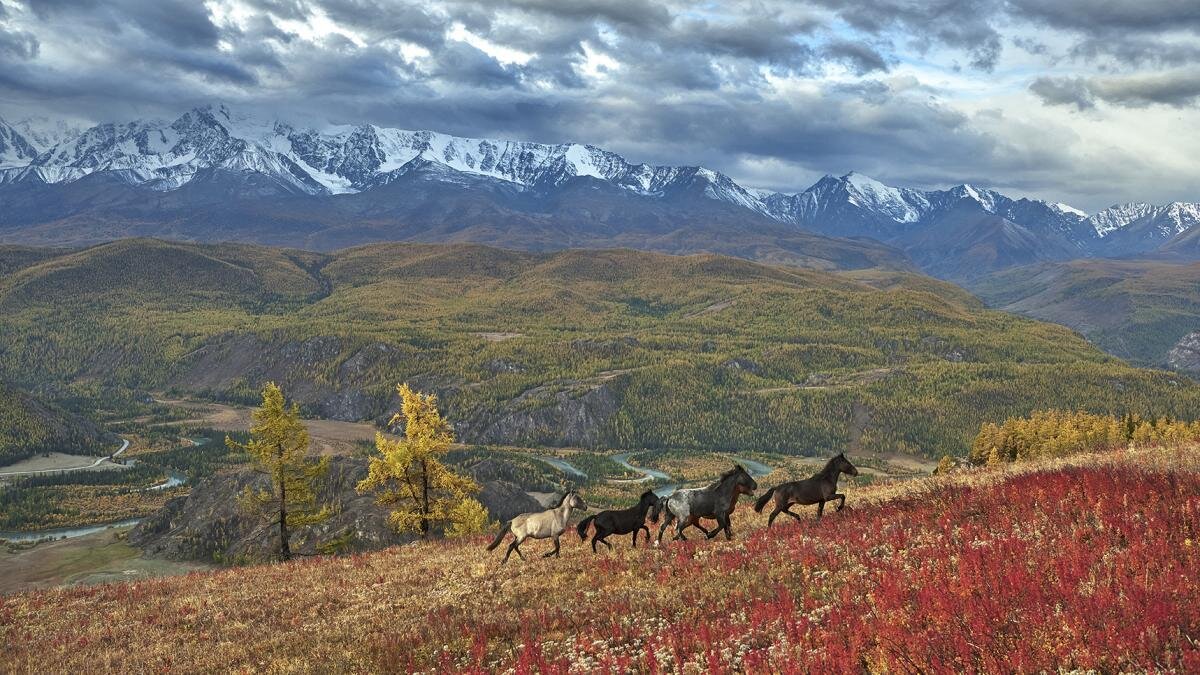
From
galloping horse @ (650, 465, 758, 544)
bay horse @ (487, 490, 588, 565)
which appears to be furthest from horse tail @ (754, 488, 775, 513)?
bay horse @ (487, 490, 588, 565)

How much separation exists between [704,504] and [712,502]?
28 centimetres

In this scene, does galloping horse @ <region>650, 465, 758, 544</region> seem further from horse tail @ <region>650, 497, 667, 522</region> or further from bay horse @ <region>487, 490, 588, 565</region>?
bay horse @ <region>487, 490, 588, 565</region>

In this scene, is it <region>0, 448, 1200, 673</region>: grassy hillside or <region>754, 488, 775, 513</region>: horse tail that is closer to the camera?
<region>0, 448, 1200, 673</region>: grassy hillside

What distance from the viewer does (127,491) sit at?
165m

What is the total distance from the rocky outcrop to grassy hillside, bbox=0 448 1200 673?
54982 millimetres

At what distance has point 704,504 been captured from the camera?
22.5 metres

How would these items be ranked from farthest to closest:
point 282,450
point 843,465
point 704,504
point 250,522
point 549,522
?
1. point 250,522
2. point 282,450
3. point 549,522
4. point 704,504
5. point 843,465

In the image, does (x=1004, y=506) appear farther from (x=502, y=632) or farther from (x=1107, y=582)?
(x=502, y=632)

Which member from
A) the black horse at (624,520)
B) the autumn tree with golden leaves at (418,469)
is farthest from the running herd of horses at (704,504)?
the autumn tree with golden leaves at (418,469)

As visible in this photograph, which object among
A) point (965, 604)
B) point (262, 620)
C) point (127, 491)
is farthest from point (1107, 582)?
point (127, 491)

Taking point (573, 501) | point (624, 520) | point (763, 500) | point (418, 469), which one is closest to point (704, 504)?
point (763, 500)

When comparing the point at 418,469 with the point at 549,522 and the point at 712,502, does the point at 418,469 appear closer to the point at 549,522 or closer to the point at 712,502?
the point at 549,522

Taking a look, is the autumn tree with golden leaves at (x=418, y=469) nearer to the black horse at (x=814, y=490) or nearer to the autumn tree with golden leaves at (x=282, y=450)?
the autumn tree with golden leaves at (x=282, y=450)

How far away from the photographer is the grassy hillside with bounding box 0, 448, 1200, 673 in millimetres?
10648
